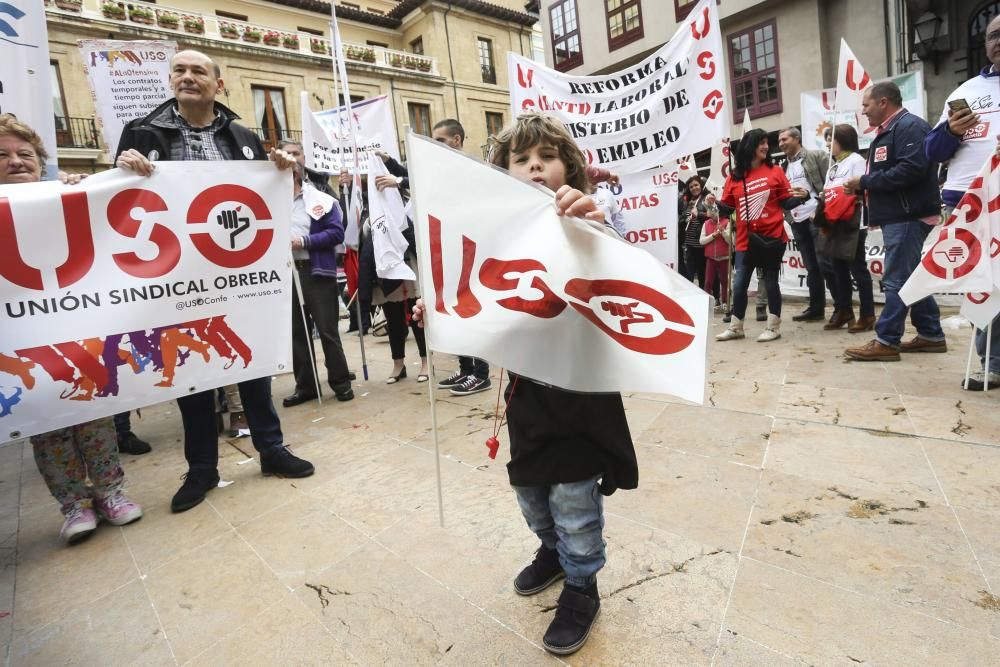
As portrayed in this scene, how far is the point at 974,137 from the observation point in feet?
11.1

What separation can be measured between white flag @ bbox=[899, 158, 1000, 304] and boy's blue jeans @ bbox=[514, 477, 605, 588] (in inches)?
115

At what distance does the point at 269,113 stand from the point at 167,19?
412cm

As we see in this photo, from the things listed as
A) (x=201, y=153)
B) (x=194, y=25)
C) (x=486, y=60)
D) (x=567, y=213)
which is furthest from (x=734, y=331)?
(x=486, y=60)

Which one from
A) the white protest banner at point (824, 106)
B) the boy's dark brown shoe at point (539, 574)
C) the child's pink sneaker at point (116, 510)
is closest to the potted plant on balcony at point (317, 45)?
the white protest banner at point (824, 106)

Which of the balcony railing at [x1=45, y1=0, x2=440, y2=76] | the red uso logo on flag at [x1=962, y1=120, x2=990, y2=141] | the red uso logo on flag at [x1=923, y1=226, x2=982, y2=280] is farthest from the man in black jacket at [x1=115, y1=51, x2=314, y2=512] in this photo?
the balcony railing at [x1=45, y1=0, x2=440, y2=76]

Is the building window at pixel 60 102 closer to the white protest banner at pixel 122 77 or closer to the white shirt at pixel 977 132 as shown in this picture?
the white protest banner at pixel 122 77

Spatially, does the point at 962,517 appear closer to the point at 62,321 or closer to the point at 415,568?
the point at 415,568

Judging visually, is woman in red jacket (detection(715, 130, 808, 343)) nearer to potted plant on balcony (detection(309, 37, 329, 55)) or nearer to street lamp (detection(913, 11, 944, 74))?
street lamp (detection(913, 11, 944, 74))

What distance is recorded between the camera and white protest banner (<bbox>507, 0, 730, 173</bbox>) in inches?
164

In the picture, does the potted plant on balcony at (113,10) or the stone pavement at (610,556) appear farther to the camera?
the potted plant on balcony at (113,10)

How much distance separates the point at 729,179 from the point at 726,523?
13.4 ft

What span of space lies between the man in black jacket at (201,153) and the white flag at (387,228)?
147cm

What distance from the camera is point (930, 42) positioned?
980 centimetres

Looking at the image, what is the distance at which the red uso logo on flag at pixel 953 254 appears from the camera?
309 centimetres
